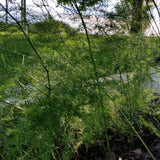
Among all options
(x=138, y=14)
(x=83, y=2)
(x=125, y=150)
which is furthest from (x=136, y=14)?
(x=125, y=150)

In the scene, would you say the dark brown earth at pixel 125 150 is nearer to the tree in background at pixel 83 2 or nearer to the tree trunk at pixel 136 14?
the tree trunk at pixel 136 14

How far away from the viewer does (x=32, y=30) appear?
1182mm

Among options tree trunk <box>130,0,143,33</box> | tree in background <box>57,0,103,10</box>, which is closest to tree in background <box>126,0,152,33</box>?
tree trunk <box>130,0,143,33</box>

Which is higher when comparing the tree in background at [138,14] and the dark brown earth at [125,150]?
the tree in background at [138,14]

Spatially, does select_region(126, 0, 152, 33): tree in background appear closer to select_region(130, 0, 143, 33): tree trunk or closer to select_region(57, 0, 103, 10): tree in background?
select_region(130, 0, 143, 33): tree trunk

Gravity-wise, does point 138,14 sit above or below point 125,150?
above

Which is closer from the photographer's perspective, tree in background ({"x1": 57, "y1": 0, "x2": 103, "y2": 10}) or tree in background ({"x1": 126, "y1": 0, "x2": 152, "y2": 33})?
tree in background ({"x1": 57, "y1": 0, "x2": 103, "y2": 10})

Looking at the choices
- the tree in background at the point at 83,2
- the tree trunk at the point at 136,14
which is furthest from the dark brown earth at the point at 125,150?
the tree in background at the point at 83,2

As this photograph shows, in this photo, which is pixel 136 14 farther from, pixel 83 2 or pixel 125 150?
pixel 125 150


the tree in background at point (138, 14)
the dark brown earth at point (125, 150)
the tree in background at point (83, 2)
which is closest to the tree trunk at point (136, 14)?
the tree in background at point (138, 14)

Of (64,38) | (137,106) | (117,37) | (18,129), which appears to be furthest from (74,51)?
(18,129)

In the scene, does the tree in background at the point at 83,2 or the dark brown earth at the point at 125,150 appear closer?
the tree in background at the point at 83,2

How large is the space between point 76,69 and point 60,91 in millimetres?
191

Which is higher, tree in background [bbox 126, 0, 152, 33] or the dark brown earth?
tree in background [bbox 126, 0, 152, 33]
